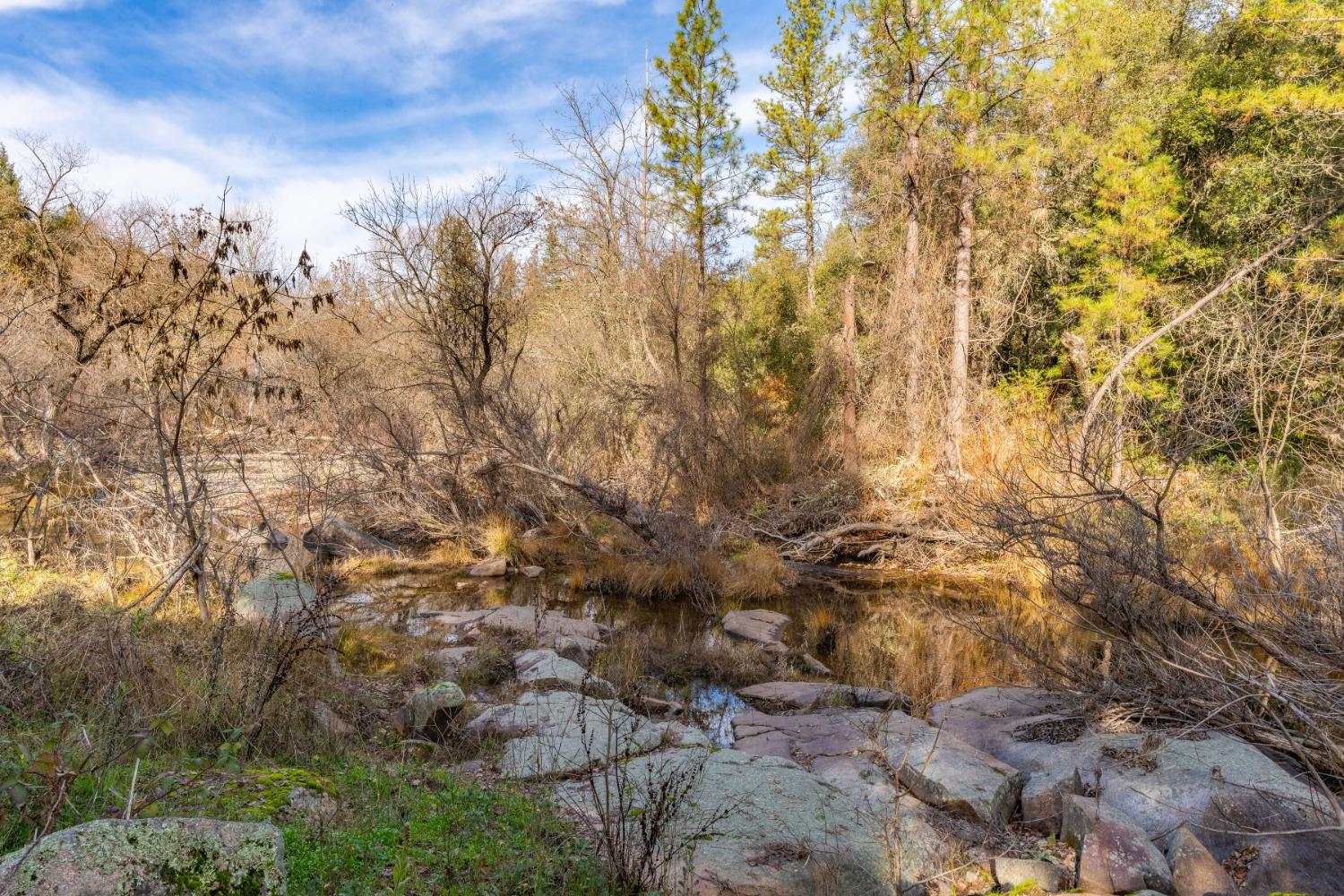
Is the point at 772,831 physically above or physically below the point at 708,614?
above

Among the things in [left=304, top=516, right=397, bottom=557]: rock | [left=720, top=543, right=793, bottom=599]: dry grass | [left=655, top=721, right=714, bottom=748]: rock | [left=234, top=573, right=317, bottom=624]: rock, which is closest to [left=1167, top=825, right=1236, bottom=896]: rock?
[left=655, top=721, right=714, bottom=748]: rock

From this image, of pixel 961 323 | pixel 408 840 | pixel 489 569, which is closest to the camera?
pixel 408 840

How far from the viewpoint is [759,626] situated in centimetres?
1071

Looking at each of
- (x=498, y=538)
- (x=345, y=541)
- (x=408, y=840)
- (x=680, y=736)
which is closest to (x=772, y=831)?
(x=408, y=840)

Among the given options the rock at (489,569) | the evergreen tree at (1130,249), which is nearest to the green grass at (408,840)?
the rock at (489,569)

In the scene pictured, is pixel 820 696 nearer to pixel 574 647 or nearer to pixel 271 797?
pixel 574 647

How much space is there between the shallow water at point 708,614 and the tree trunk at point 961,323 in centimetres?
329

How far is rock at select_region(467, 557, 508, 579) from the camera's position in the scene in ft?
44.7

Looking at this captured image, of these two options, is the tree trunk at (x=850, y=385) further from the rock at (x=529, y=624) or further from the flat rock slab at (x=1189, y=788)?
the flat rock slab at (x=1189, y=788)

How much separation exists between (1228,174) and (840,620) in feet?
35.5

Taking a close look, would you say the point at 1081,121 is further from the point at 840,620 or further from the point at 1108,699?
the point at 1108,699

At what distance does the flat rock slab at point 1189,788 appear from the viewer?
4223 millimetres

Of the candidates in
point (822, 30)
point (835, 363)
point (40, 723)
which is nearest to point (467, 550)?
point (835, 363)

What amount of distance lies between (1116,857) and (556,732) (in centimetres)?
366
